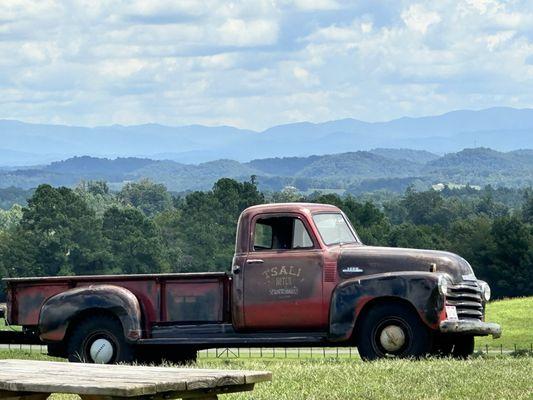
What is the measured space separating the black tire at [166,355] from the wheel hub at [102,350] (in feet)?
1.32

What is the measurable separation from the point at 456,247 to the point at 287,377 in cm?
12190

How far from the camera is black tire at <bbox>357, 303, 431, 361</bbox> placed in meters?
18.3

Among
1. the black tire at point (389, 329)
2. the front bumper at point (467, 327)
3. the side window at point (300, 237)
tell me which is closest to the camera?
the front bumper at point (467, 327)

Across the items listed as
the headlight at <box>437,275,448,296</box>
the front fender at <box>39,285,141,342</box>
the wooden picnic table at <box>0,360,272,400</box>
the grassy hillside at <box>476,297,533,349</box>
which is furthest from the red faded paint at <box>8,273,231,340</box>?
the grassy hillside at <box>476,297,533,349</box>

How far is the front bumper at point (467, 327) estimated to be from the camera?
18.1 meters

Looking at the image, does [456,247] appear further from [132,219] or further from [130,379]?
[130,379]

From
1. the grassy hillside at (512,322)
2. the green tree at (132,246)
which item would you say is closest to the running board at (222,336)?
the grassy hillside at (512,322)

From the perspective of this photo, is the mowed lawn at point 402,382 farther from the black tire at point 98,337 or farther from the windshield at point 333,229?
the black tire at point 98,337

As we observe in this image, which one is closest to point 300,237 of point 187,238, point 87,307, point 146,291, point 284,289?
point 284,289

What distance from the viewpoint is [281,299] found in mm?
18781

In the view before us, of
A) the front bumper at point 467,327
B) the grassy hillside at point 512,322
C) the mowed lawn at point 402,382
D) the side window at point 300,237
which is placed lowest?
the grassy hillside at point 512,322

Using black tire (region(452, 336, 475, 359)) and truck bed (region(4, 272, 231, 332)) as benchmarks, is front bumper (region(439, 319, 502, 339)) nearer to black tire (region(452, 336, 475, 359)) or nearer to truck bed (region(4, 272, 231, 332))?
black tire (region(452, 336, 475, 359))

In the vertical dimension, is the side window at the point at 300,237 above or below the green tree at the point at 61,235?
below

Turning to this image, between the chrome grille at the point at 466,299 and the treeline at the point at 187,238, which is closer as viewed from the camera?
the chrome grille at the point at 466,299
